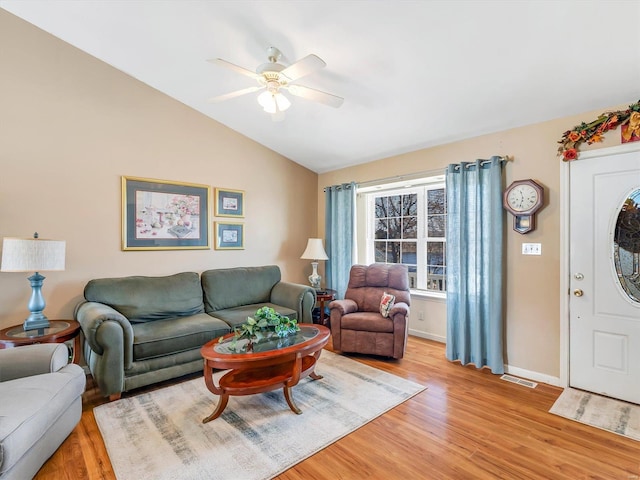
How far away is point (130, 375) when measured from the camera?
8.45 ft

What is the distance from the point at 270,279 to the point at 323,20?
118 inches

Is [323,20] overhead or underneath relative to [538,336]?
overhead

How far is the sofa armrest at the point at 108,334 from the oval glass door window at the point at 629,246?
402 centimetres

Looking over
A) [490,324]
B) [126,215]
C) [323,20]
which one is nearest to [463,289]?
[490,324]

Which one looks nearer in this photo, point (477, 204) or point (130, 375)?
point (130, 375)

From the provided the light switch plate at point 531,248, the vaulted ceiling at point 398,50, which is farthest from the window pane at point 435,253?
the vaulted ceiling at point 398,50

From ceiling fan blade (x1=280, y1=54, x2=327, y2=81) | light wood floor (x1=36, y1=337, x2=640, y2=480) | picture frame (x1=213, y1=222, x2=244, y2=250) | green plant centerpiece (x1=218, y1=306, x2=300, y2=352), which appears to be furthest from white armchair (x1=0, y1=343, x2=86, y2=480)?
ceiling fan blade (x1=280, y1=54, x2=327, y2=81)

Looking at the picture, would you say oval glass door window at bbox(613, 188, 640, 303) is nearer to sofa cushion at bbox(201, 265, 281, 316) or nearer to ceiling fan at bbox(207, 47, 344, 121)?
ceiling fan at bbox(207, 47, 344, 121)

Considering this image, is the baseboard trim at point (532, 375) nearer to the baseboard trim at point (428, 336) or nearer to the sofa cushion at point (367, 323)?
the baseboard trim at point (428, 336)

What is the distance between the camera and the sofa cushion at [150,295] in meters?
3.01

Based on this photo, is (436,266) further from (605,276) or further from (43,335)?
(43,335)

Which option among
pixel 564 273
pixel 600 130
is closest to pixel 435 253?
pixel 564 273

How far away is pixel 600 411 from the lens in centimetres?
237

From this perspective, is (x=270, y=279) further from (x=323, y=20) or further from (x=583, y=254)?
(x=583, y=254)
